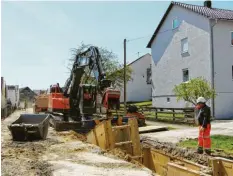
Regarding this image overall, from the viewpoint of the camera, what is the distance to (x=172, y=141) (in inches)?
535

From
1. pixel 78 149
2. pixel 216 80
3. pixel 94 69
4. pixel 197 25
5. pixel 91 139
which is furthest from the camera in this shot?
pixel 197 25

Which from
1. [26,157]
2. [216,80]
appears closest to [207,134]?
[26,157]

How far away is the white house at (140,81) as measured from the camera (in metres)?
49.2

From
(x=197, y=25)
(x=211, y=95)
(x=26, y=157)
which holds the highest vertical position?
(x=197, y=25)

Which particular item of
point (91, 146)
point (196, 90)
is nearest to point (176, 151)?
point (91, 146)

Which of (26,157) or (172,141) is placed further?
(172,141)

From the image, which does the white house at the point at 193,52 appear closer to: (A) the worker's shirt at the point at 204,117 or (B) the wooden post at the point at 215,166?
(A) the worker's shirt at the point at 204,117

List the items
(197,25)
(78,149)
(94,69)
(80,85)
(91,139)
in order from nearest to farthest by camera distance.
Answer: (78,149) → (91,139) → (94,69) → (80,85) → (197,25)

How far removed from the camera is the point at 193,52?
2702 centimetres

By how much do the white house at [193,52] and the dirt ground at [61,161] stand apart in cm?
1510

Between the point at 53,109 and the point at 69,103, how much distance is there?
3.10 ft

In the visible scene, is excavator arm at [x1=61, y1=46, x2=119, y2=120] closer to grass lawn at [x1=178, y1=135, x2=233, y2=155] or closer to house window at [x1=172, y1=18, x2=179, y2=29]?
grass lawn at [x1=178, y1=135, x2=233, y2=155]

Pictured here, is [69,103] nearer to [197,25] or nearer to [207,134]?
[207,134]

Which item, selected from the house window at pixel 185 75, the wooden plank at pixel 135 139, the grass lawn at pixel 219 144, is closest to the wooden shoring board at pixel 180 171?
the wooden plank at pixel 135 139
